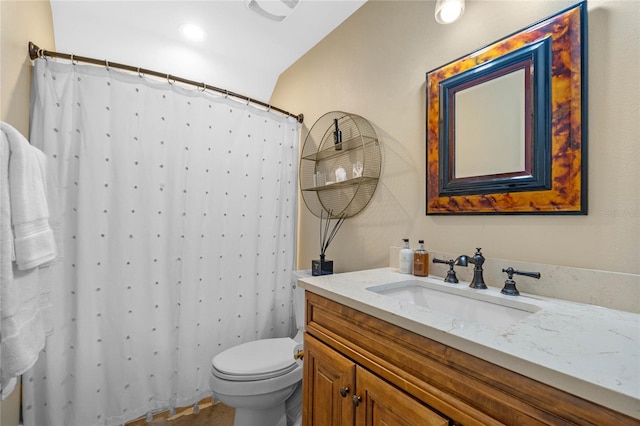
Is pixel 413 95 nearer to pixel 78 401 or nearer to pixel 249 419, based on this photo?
pixel 249 419

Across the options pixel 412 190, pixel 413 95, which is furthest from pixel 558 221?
pixel 413 95

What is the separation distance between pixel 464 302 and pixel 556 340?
0.44 m

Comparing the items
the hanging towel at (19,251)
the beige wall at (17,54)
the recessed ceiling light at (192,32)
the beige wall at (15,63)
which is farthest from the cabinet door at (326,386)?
the recessed ceiling light at (192,32)

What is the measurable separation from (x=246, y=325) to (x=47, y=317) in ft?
3.52

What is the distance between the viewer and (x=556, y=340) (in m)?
0.57

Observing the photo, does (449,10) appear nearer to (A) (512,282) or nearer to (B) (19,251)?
(A) (512,282)

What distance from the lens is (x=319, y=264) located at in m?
1.73

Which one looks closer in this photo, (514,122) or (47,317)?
(514,122)

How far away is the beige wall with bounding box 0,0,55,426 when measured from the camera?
1.07m

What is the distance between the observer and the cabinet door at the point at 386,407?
65 centimetres

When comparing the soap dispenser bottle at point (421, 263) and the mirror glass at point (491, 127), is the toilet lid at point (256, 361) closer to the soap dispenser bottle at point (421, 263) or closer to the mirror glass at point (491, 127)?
the soap dispenser bottle at point (421, 263)

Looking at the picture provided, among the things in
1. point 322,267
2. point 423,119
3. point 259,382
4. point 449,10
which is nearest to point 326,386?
point 259,382

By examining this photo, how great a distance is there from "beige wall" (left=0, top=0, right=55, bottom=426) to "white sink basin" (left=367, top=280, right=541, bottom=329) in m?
1.60

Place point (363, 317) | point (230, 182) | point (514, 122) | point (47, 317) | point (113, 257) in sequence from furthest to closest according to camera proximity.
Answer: point (230, 182) → point (113, 257) → point (47, 317) → point (514, 122) → point (363, 317)
